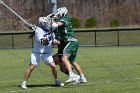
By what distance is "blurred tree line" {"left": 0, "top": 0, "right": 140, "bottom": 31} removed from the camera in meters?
61.8

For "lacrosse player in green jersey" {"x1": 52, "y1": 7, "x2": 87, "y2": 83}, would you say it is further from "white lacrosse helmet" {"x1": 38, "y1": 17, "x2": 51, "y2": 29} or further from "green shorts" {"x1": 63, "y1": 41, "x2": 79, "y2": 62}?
"white lacrosse helmet" {"x1": 38, "y1": 17, "x2": 51, "y2": 29}

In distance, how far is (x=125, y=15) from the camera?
63000 mm

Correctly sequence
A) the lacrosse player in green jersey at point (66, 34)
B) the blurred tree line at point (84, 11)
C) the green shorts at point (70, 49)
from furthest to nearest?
the blurred tree line at point (84, 11)
the green shorts at point (70, 49)
the lacrosse player in green jersey at point (66, 34)

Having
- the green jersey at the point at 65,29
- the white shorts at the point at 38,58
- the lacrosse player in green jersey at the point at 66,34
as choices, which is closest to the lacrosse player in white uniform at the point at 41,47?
the white shorts at the point at 38,58

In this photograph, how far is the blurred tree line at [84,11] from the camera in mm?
61844

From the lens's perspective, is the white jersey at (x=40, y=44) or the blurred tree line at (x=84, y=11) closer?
the white jersey at (x=40, y=44)

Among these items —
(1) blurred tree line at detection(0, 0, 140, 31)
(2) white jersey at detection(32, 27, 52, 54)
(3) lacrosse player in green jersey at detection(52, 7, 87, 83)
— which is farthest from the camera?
(1) blurred tree line at detection(0, 0, 140, 31)

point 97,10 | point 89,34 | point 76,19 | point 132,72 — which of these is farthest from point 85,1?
point 132,72

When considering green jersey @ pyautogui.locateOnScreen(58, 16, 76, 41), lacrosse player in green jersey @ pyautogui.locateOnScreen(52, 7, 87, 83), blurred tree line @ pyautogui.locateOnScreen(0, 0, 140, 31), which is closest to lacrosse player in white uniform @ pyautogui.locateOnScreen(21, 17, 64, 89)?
lacrosse player in green jersey @ pyautogui.locateOnScreen(52, 7, 87, 83)

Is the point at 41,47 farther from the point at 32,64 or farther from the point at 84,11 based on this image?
the point at 84,11

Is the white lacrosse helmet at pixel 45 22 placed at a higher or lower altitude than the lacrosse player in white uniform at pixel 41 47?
higher

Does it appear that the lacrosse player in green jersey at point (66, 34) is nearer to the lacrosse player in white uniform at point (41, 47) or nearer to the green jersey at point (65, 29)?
the green jersey at point (65, 29)

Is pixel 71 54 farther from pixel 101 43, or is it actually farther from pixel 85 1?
pixel 85 1

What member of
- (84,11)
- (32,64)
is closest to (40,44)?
(32,64)
